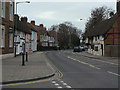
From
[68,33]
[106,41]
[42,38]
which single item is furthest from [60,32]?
[106,41]

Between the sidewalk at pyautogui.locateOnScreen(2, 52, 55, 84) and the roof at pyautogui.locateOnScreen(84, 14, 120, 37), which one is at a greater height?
the roof at pyautogui.locateOnScreen(84, 14, 120, 37)

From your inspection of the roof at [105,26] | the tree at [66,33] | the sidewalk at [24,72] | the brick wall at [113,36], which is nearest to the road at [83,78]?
the sidewalk at [24,72]

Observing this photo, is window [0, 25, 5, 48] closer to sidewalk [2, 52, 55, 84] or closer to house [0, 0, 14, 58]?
house [0, 0, 14, 58]

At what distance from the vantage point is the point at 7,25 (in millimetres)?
24438

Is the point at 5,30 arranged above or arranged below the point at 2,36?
above

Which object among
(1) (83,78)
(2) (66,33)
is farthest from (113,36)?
(2) (66,33)

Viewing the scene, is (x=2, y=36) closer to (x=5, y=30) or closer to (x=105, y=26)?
(x=5, y=30)

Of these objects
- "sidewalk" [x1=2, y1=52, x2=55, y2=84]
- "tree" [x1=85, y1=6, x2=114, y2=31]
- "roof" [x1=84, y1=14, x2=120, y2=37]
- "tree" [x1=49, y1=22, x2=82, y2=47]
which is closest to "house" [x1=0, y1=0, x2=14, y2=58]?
"sidewalk" [x1=2, y1=52, x2=55, y2=84]

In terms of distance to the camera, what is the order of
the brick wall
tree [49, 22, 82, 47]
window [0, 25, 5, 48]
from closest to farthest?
1. window [0, 25, 5, 48]
2. the brick wall
3. tree [49, 22, 82, 47]

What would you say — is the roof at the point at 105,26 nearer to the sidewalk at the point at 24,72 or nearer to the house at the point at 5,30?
the house at the point at 5,30

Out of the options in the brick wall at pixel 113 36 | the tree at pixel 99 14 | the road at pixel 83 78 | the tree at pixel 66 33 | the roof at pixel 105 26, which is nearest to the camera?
the road at pixel 83 78

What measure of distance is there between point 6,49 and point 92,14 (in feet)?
130

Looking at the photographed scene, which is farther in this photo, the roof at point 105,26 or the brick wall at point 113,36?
the roof at point 105,26

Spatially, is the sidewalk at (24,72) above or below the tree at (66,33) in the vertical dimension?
below
